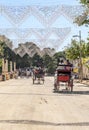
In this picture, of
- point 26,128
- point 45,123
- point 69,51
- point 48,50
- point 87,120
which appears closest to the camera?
point 26,128

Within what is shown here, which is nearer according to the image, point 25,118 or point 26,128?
point 26,128

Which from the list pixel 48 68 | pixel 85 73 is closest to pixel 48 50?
pixel 85 73

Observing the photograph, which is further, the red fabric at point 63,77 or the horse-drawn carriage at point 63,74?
the red fabric at point 63,77

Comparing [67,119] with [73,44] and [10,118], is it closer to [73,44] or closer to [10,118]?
[10,118]

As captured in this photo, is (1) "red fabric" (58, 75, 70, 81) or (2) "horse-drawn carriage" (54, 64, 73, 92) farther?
(1) "red fabric" (58, 75, 70, 81)

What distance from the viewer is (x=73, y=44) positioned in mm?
91625

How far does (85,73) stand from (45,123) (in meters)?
101

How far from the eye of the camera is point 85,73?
116500 mm

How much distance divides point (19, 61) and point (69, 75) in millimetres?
113160

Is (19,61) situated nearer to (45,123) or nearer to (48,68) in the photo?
(48,68)

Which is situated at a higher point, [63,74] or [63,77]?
[63,74]

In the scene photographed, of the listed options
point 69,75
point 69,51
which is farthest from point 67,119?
point 69,51

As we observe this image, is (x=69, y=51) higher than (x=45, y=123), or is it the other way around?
(x=69, y=51)

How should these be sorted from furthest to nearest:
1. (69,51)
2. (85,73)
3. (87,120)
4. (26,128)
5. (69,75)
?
(85,73) → (69,51) → (69,75) → (87,120) → (26,128)
